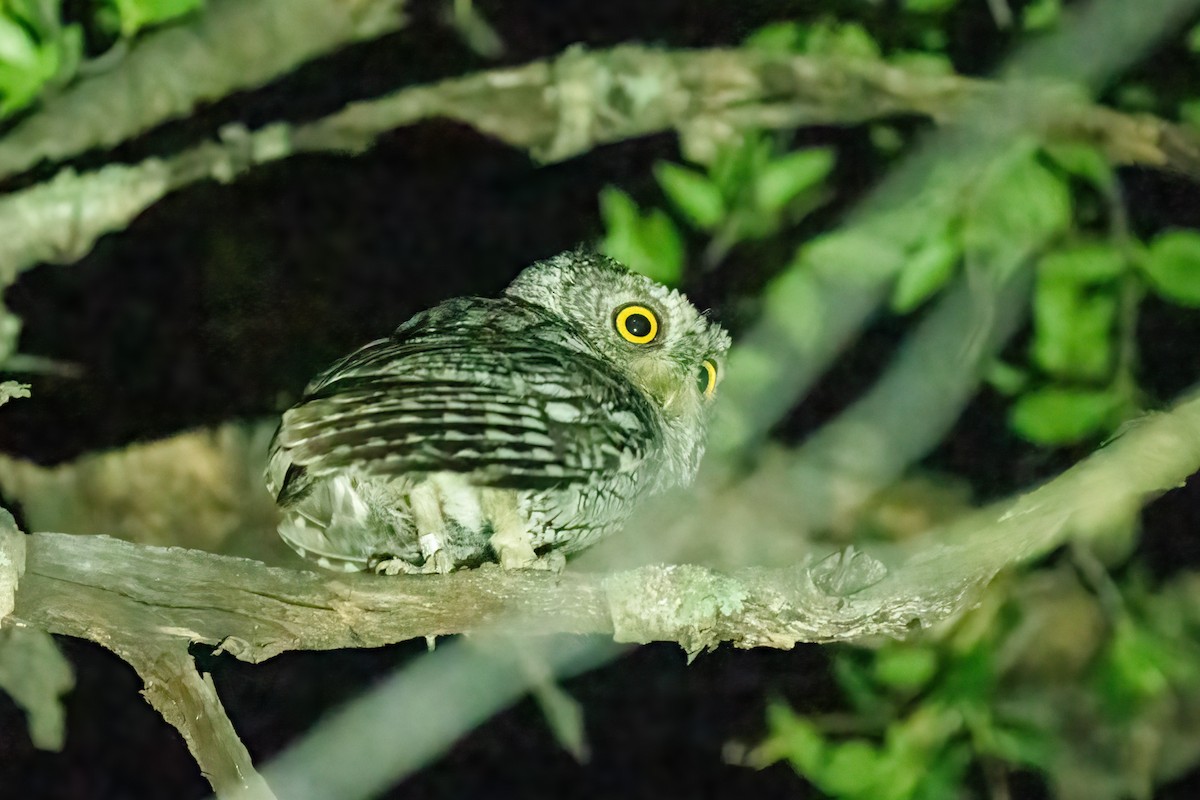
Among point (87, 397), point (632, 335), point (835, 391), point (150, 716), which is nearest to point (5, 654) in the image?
point (150, 716)

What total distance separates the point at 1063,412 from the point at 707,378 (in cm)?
64

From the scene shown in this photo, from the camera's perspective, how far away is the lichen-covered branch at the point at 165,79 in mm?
1700

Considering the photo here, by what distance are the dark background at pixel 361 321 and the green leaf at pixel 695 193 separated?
0.98 feet

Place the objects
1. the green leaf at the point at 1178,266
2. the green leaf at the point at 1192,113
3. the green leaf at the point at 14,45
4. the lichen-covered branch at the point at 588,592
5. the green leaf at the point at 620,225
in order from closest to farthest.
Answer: the lichen-covered branch at the point at 588,592 → the green leaf at the point at 14,45 → the green leaf at the point at 1178,266 → the green leaf at the point at 1192,113 → the green leaf at the point at 620,225

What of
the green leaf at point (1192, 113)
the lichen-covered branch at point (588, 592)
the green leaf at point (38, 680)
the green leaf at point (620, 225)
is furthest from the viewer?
the green leaf at point (38, 680)

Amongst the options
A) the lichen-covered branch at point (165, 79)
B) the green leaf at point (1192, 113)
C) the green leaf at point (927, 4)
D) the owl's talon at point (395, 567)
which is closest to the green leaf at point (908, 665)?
the owl's talon at point (395, 567)

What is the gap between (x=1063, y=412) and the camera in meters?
1.60

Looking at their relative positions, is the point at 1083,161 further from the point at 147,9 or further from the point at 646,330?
the point at 147,9

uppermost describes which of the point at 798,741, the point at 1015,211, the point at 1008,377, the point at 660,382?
Answer: the point at 1015,211

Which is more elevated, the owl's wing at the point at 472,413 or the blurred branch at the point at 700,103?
the blurred branch at the point at 700,103

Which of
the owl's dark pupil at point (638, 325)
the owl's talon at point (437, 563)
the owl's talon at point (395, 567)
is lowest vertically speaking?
the owl's talon at point (395, 567)

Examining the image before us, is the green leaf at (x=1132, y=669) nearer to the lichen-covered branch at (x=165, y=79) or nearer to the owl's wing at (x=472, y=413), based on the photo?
the owl's wing at (x=472, y=413)

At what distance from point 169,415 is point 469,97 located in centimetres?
104

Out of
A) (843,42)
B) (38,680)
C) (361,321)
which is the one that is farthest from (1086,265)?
(38,680)
